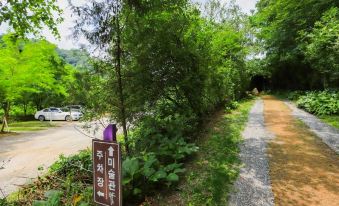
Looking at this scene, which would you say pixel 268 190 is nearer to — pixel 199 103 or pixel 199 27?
pixel 199 103

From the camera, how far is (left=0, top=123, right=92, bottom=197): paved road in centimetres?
815

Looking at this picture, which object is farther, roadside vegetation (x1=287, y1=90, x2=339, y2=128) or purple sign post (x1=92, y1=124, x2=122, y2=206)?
roadside vegetation (x1=287, y1=90, x2=339, y2=128)

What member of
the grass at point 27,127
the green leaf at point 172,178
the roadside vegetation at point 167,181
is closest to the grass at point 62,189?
the roadside vegetation at point 167,181

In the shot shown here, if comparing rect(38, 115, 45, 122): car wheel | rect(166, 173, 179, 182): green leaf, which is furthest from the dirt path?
rect(38, 115, 45, 122): car wheel

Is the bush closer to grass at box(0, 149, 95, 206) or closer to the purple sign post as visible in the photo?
grass at box(0, 149, 95, 206)

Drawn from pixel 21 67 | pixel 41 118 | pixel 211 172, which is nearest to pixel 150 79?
pixel 211 172

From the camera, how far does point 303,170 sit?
573cm

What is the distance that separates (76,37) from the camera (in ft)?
18.6

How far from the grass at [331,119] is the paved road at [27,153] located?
9723mm

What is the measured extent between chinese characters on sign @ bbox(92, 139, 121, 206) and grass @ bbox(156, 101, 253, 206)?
1.52 metres

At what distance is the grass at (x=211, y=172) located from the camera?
4.58m

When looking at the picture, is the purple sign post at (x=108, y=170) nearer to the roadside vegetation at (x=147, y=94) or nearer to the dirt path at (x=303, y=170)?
the roadside vegetation at (x=147, y=94)

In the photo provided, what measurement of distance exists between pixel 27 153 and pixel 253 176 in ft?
30.8

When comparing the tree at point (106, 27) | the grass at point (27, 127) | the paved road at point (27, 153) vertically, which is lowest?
the paved road at point (27, 153)
